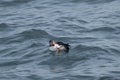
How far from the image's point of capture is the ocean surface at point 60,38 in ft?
58.3

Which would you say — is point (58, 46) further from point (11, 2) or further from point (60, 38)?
point (11, 2)

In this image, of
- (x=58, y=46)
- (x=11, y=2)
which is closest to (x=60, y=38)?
(x=58, y=46)

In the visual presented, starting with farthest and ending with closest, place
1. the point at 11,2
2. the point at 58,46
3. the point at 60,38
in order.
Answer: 1. the point at 11,2
2. the point at 60,38
3. the point at 58,46

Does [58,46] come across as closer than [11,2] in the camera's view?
Yes

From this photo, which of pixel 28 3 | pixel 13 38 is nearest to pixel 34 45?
pixel 13 38

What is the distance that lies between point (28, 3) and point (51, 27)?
4098mm

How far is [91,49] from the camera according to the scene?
19578mm

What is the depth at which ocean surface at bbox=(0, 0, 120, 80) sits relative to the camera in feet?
58.3

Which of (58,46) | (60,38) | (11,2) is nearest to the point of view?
(58,46)

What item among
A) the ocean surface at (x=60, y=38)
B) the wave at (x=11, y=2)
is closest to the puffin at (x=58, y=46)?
the ocean surface at (x=60, y=38)

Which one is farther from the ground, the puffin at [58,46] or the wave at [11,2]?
the wave at [11,2]

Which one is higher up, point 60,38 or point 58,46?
point 60,38

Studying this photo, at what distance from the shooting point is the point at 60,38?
2100cm

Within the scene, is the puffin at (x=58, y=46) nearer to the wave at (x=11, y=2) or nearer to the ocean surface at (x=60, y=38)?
the ocean surface at (x=60, y=38)
